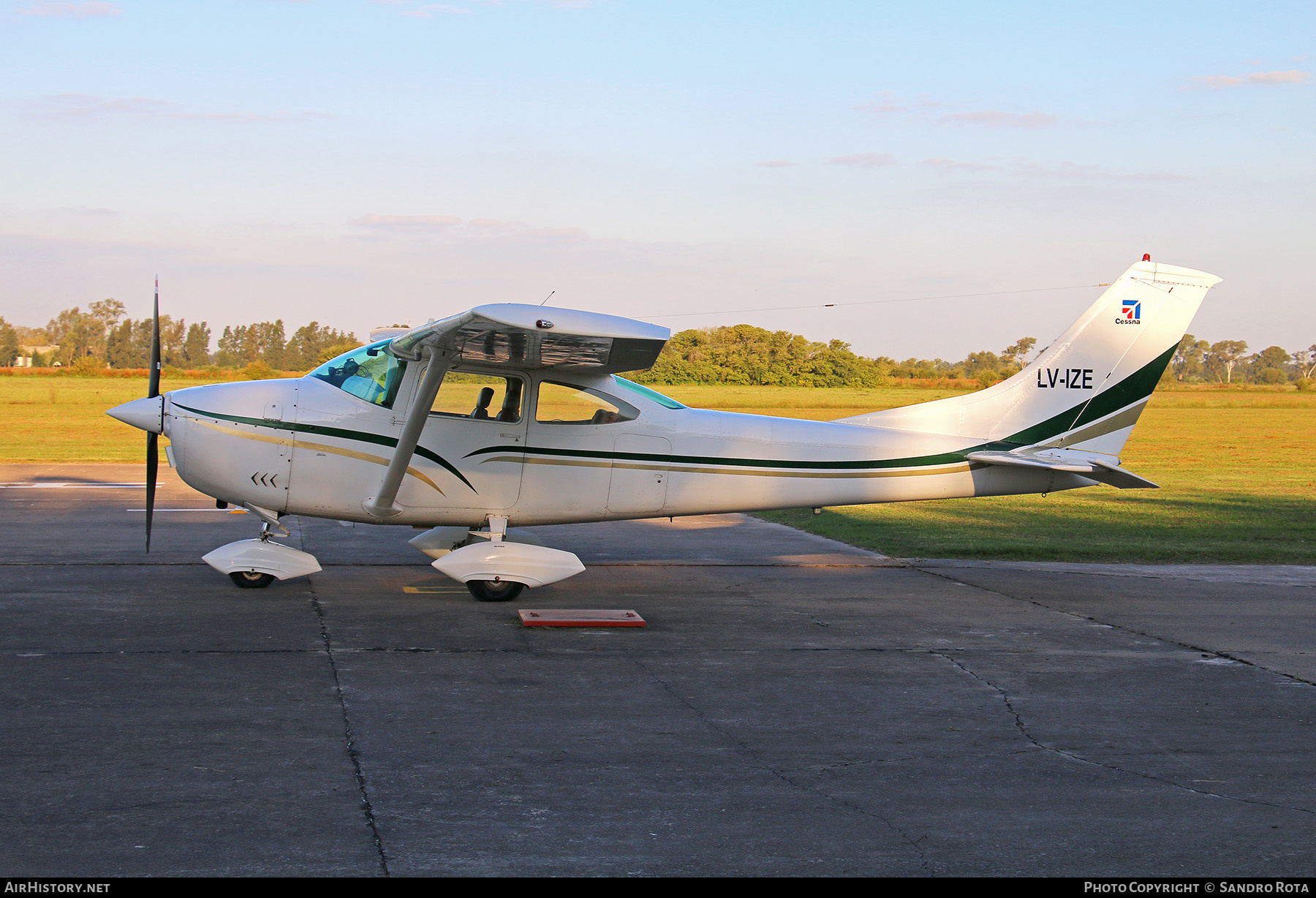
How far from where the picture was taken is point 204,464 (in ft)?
30.4

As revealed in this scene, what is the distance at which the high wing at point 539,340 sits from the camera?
23.3ft

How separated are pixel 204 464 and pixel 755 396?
49.0 m

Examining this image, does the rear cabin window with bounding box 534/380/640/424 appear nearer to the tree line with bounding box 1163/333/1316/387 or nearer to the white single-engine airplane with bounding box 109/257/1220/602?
the white single-engine airplane with bounding box 109/257/1220/602

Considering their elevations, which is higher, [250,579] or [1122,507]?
[1122,507]

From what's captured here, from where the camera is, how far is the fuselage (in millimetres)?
9328

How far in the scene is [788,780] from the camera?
5.07 m

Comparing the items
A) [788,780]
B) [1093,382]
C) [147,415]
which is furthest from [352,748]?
[1093,382]

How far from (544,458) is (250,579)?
2780 millimetres

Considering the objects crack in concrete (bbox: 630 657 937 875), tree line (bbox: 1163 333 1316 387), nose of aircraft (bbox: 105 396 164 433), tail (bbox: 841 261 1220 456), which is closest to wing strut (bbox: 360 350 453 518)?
nose of aircraft (bbox: 105 396 164 433)

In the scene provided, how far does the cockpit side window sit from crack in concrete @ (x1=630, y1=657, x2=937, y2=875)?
3.95 m

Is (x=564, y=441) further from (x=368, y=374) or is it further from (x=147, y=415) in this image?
(x=147, y=415)

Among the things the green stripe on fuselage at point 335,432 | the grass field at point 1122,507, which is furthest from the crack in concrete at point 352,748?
the grass field at point 1122,507

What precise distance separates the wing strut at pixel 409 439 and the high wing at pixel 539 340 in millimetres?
162
